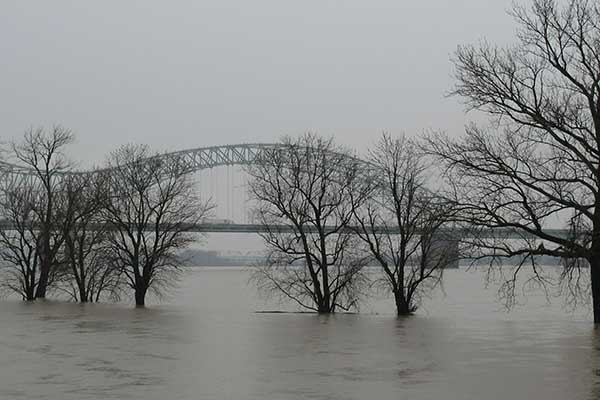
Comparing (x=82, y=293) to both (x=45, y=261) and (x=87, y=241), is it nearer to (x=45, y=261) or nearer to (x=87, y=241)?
(x=45, y=261)

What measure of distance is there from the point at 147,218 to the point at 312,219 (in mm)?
7111

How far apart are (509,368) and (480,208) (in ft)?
24.7

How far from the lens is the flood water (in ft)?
29.0

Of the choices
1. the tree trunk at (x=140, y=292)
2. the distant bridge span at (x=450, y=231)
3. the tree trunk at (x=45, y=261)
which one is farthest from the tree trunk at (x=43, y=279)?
the tree trunk at (x=140, y=292)

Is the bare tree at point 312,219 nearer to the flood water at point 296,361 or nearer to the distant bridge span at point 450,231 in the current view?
the distant bridge span at point 450,231

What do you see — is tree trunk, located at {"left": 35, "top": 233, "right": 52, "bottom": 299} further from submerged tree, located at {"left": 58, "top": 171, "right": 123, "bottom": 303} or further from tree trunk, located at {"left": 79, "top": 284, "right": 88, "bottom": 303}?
tree trunk, located at {"left": 79, "top": 284, "right": 88, "bottom": 303}

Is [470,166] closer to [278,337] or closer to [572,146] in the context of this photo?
[572,146]

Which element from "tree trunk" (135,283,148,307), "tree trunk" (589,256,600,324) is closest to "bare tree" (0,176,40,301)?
"tree trunk" (135,283,148,307)

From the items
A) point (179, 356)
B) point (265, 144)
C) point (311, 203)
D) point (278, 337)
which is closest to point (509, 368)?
point (179, 356)

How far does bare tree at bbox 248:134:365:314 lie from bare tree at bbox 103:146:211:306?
3.95m

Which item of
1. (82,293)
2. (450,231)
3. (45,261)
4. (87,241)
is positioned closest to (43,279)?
(45,261)

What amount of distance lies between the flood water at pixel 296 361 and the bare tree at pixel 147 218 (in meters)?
10.6

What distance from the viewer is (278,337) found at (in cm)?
1614

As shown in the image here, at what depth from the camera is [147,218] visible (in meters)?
30.5
